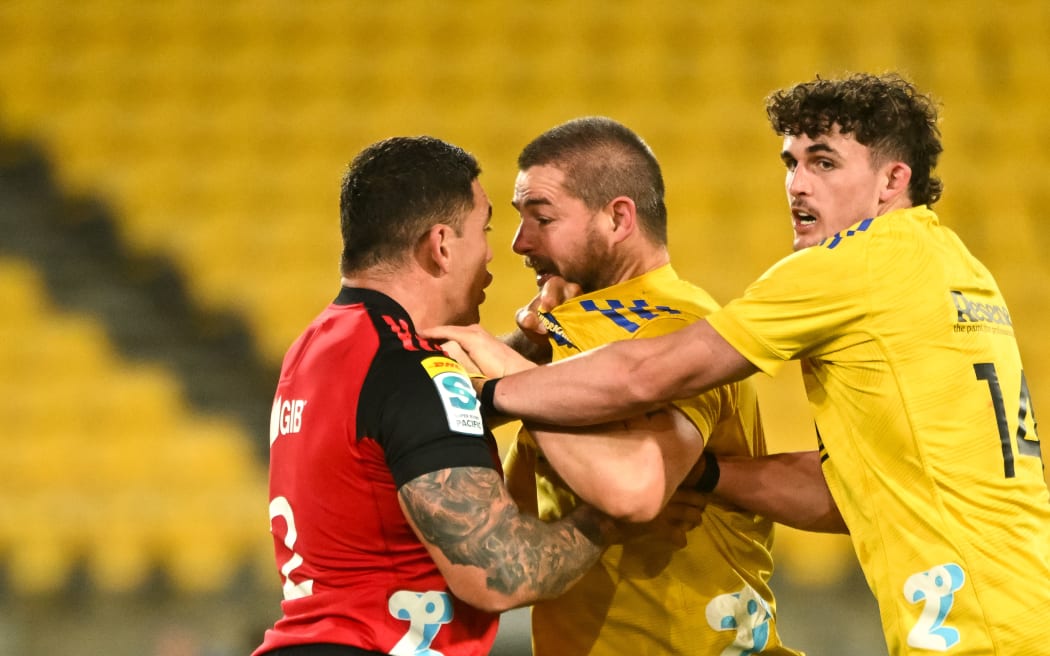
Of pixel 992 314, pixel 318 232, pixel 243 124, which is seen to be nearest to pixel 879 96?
pixel 992 314

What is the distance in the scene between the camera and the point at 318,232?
26.2 feet

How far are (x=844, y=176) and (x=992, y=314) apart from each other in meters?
0.49

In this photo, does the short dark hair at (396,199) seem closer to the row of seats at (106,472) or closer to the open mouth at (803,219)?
the open mouth at (803,219)

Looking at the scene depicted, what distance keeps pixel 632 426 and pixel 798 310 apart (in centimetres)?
47

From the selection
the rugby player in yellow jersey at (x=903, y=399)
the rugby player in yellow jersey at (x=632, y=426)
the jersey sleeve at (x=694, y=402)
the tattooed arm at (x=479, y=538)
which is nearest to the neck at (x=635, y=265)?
the rugby player in yellow jersey at (x=632, y=426)

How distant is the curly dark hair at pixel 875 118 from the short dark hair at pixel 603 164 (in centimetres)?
39

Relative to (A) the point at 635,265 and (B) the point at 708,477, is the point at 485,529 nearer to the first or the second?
(B) the point at 708,477

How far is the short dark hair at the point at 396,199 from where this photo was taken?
2.82 metres

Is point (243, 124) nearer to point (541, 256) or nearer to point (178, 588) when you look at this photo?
point (178, 588)

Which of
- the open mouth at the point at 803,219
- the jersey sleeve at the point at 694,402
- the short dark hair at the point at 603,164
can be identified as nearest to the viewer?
the jersey sleeve at the point at 694,402

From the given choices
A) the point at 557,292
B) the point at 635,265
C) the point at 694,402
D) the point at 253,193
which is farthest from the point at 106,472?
the point at 694,402

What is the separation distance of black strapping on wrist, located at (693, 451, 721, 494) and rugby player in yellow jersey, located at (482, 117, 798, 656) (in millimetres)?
85

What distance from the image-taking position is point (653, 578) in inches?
120

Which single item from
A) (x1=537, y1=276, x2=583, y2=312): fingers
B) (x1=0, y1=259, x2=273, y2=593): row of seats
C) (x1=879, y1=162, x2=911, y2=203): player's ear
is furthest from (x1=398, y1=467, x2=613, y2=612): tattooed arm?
(x1=0, y1=259, x2=273, y2=593): row of seats
